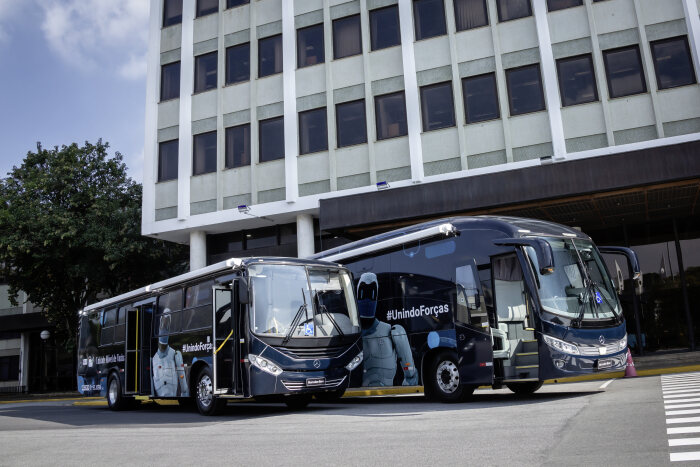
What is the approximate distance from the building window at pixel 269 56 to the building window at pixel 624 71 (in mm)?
11941

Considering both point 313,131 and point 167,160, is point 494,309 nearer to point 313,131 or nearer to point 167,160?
point 313,131

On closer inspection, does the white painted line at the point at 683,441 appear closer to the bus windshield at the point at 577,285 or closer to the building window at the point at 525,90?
the bus windshield at the point at 577,285

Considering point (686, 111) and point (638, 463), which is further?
point (686, 111)

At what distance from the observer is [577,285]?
39.0 ft

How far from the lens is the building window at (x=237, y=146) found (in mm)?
25000

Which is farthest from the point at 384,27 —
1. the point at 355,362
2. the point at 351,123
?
the point at 355,362

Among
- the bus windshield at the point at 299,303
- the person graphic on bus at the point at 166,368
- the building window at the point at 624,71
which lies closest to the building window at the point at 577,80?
the building window at the point at 624,71

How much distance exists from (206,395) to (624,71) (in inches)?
618

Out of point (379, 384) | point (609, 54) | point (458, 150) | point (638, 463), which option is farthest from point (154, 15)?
point (638, 463)

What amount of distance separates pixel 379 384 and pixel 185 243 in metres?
16.0

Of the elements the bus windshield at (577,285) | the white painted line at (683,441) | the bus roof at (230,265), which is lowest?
the white painted line at (683,441)

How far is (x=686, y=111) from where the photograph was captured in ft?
62.4

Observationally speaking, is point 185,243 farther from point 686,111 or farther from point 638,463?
point 638,463

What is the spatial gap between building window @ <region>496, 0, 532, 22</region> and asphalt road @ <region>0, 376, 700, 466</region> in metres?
13.9
